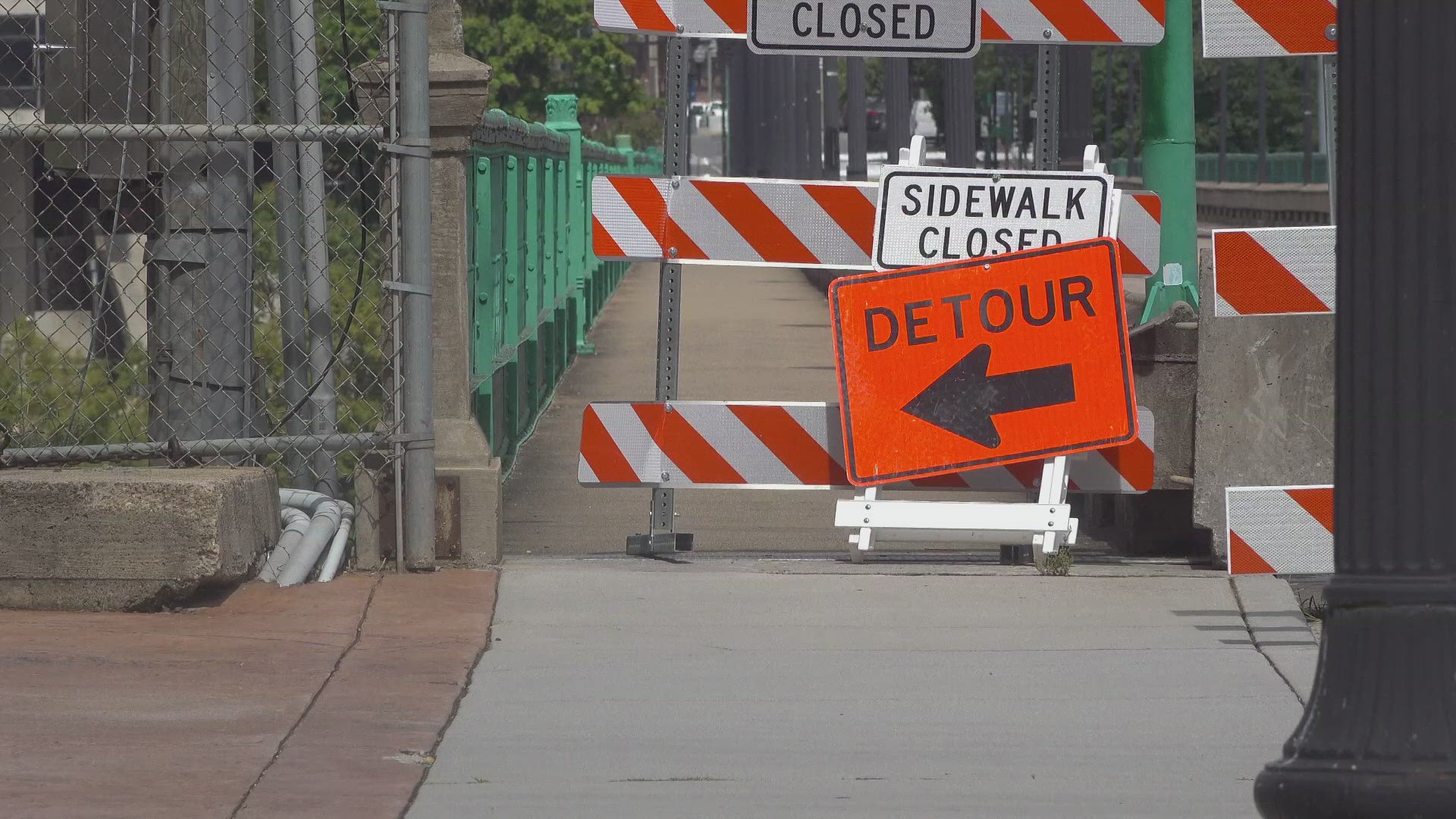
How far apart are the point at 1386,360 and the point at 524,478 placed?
7.33 metres

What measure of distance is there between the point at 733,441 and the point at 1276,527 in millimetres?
2097

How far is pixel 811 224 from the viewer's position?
705 centimetres

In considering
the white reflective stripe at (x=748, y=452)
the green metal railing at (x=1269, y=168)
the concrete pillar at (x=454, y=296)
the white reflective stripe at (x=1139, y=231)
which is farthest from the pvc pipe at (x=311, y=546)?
the green metal railing at (x=1269, y=168)

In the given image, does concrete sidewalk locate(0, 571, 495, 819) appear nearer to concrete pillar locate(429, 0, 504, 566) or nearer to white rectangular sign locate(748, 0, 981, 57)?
concrete pillar locate(429, 0, 504, 566)

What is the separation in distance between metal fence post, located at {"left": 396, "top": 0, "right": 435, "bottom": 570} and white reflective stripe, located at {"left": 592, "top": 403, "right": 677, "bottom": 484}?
2.27 ft

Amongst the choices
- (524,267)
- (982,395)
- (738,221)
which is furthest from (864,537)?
(524,267)

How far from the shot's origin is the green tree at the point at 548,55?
173 feet

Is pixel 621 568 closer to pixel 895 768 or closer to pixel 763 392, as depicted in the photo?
pixel 895 768

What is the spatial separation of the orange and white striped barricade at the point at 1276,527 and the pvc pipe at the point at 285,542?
10.4ft

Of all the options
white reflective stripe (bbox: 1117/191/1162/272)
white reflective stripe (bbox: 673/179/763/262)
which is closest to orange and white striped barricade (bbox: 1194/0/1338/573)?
white reflective stripe (bbox: 1117/191/1162/272)

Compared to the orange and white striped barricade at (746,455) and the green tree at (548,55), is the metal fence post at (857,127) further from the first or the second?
the orange and white striped barricade at (746,455)

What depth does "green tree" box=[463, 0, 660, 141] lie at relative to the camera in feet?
173

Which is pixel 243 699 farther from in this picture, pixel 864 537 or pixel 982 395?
pixel 982 395

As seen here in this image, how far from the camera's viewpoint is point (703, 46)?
2223 inches
